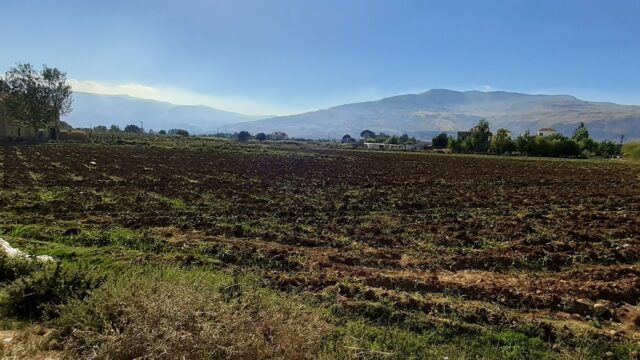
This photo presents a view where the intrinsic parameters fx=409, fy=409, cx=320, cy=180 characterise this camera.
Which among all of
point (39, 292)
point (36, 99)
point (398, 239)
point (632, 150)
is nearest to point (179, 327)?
point (39, 292)

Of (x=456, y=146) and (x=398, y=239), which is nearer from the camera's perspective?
(x=398, y=239)

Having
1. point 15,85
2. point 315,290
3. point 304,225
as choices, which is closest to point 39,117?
point 15,85

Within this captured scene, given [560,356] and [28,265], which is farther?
[28,265]

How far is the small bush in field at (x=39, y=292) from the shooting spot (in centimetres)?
468

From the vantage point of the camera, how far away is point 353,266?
749 centimetres

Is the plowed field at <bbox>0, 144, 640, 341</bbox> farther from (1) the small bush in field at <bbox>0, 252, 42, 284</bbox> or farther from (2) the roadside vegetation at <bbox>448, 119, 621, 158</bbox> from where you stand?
(2) the roadside vegetation at <bbox>448, 119, 621, 158</bbox>

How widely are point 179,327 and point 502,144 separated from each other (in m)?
79.8

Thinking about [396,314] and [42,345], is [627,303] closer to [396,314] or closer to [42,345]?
[396,314]

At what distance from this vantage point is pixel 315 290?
20.1 feet

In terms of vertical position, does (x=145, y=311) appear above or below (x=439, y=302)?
above

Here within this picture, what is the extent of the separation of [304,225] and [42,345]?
7341mm

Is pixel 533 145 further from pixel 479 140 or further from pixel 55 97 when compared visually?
pixel 55 97

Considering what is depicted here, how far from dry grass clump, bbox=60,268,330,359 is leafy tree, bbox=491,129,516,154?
7842 centimetres

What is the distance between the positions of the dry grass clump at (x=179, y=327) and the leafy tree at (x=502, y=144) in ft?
257
